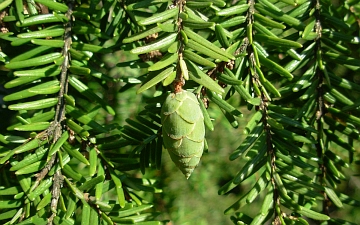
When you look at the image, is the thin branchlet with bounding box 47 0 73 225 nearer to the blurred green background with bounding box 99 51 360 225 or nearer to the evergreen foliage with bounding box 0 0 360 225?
the evergreen foliage with bounding box 0 0 360 225

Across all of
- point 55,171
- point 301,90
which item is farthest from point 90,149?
point 301,90

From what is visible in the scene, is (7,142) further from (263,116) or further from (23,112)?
(263,116)

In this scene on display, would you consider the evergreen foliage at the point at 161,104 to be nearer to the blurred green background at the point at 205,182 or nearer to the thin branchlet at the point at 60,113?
the thin branchlet at the point at 60,113

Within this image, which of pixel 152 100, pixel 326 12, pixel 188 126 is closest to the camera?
pixel 188 126

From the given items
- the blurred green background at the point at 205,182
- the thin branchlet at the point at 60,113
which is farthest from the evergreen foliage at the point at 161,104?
the blurred green background at the point at 205,182

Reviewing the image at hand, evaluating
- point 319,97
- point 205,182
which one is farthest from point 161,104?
point 205,182

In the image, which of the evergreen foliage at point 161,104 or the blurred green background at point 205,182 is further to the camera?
the blurred green background at point 205,182

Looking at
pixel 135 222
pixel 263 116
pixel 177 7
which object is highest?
pixel 177 7

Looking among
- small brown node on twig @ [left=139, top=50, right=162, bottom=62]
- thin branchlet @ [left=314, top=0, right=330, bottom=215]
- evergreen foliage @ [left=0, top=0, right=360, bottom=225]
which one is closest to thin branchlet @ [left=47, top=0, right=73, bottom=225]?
evergreen foliage @ [left=0, top=0, right=360, bottom=225]
